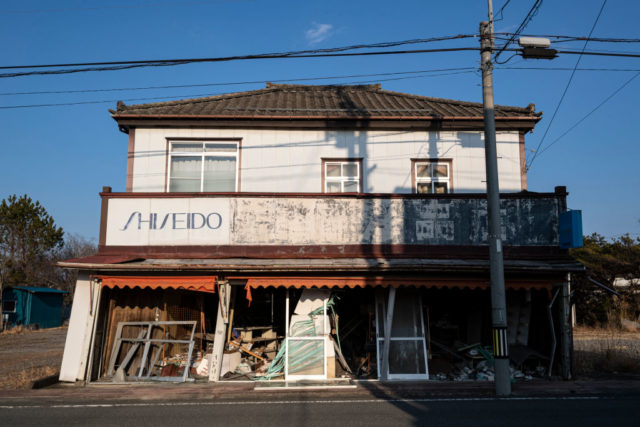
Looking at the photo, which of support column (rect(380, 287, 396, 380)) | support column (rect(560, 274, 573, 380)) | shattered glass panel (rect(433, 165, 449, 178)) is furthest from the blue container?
support column (rect(380, 287, 396, 380))

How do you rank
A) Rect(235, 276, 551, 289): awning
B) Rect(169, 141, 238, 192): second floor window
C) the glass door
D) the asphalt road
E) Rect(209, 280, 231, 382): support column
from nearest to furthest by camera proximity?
the asphalt road, Rect(235, 276, 551, 289): awning, Rect(209, 280, 231, 382): support column, the glass door, Rect(169, 141, 238, 192): second floor window

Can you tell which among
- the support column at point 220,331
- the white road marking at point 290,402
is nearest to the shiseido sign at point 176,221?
the support column at point 220,331

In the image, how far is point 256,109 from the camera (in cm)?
1446

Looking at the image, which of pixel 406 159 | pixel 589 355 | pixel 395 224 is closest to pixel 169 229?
pixel 395 224

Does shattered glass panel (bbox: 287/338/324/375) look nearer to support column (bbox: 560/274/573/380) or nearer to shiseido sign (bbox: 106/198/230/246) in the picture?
shiseido sign (bbox: 106/198/230/246)

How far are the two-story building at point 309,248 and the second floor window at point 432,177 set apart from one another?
0.04 m

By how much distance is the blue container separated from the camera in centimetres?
1147

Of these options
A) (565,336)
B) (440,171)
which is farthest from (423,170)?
(565,336)

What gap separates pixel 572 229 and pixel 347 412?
6.93 metres

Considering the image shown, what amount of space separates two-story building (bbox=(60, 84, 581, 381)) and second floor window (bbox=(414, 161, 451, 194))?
4cm

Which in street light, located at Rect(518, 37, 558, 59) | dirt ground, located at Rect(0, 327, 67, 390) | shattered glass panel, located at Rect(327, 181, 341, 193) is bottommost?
dirt ground, located at Rect(0, 327, 67, 390)

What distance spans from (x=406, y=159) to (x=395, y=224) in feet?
8.17

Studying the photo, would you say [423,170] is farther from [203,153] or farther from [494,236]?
[203,153]

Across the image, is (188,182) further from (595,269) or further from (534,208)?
(595,269)
